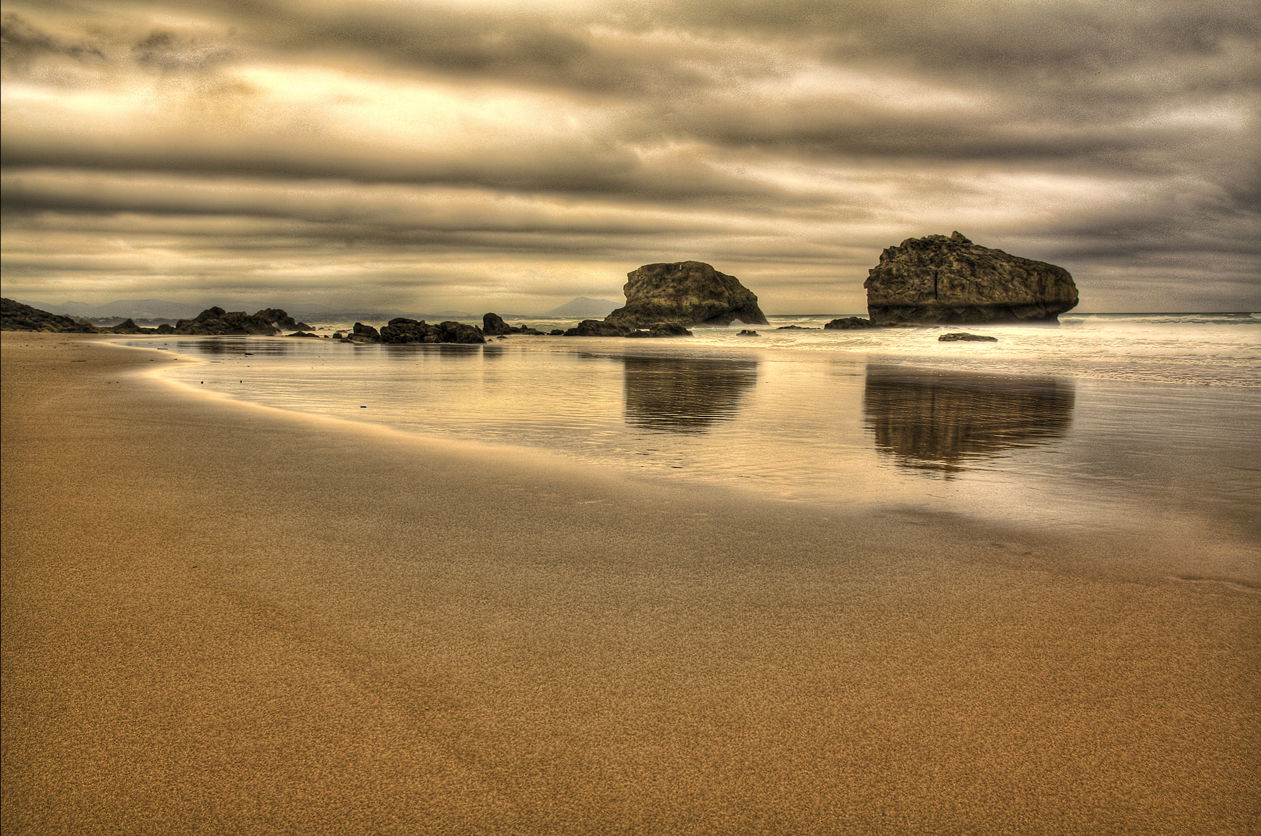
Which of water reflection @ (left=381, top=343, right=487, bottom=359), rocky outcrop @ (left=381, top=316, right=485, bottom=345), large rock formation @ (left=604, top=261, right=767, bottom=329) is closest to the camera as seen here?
water reflection @ (left=381, top=343, right=487, bottom=359)

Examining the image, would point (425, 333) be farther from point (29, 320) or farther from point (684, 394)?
point (29, 320)

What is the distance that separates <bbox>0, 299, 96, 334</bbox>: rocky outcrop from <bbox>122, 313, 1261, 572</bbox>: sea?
52.3 meters

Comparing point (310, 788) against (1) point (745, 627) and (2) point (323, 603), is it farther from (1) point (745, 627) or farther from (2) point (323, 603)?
(1) point (745, 627)

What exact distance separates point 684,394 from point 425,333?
36.1m

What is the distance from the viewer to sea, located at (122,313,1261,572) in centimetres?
572


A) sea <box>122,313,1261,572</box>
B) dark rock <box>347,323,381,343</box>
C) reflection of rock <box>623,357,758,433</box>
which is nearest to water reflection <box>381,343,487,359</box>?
dark rock <box>347,323,381,343</box>

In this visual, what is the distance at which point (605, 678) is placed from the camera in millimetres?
2795

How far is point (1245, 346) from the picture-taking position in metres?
27.6

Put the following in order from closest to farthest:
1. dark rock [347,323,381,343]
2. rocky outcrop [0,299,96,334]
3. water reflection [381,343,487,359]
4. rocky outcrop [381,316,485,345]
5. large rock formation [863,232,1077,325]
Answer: water reflection [381,343,487,359]
rocky outcrop [381,316,485,345]
dark rock [347,323,381,343]
rocky outcrop [0,299,96,334]
large rock formation [863,232,1077,325]

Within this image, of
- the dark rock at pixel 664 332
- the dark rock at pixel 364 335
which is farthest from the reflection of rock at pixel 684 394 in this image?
the dark rock at pixel 664 332

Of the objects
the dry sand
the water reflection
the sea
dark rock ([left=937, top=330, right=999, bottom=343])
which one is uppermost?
dark rock ([left=937, top=330, right=999, bottom=343])

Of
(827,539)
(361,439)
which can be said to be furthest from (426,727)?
(361,439)

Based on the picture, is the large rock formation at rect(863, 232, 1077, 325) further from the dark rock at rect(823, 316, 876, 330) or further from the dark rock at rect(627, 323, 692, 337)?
the dark rock at rect(627, 323, 692, 337)

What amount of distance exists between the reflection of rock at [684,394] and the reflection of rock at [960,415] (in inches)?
88.3
